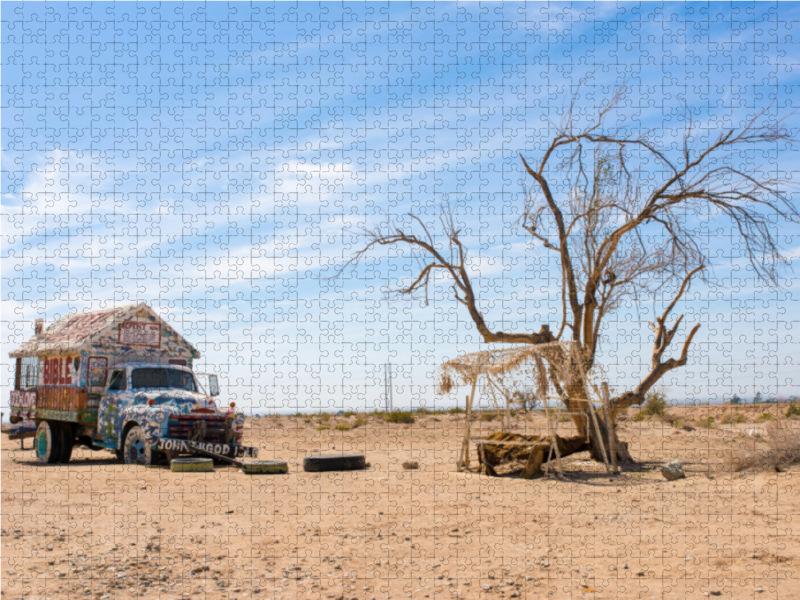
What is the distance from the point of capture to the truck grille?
1491 centimetres

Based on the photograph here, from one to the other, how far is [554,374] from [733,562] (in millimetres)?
7574

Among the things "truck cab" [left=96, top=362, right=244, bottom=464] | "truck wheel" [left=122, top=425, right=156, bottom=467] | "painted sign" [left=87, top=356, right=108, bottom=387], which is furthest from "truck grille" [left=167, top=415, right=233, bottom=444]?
"painted sign" [left=87, top=356, right=108, bottom=387]

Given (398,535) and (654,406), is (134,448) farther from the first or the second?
(654,406)

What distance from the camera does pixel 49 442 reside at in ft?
57.3

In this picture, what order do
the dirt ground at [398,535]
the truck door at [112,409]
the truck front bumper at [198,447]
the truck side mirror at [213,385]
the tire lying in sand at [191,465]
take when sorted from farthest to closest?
the truck side mirror at [213,385] → the truck door at [112,409] → the truck front bumper at [198,447] → the tire lying in sand at [191,465] → the dirt ground at [398,535]

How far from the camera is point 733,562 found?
6.78 metres

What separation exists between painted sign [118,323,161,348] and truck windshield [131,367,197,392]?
1.19 m

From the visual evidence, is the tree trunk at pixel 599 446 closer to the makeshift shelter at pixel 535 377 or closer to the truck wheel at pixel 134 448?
the makeshift shelter at pixel 535 377

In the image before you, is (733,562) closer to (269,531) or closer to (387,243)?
(269,531)

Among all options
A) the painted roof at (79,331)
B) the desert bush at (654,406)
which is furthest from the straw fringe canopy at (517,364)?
the desert bush at (654,406)

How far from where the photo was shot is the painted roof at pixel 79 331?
1684 centimetres

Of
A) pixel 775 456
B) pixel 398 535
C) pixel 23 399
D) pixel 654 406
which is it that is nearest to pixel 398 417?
pixel 654 406

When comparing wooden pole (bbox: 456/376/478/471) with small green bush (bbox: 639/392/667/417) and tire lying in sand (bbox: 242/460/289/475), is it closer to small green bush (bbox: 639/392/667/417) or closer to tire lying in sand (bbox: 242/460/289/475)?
tire lying in sand (bbox: 242/460/289/475)

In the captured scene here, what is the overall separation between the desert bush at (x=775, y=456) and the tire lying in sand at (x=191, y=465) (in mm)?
10179
